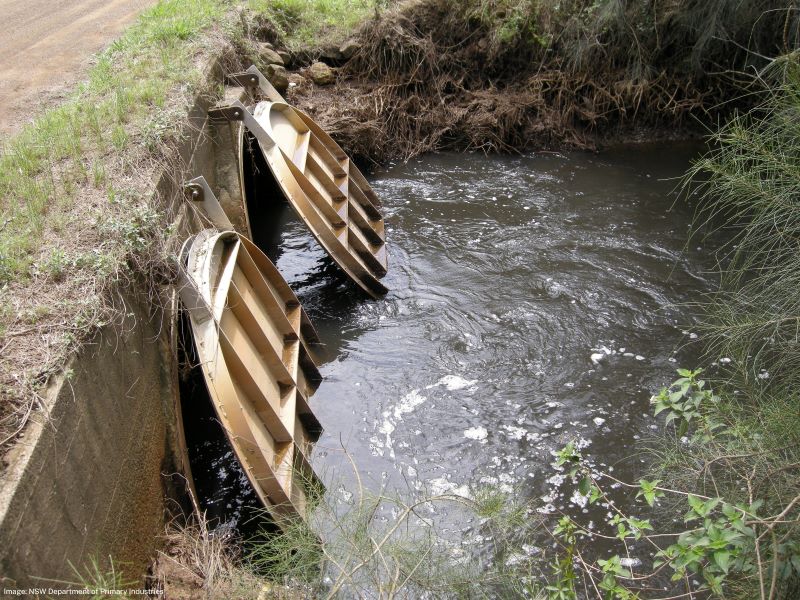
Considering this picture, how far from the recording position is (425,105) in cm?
1041

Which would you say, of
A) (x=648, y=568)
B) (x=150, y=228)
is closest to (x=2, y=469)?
(x=150, y=228)

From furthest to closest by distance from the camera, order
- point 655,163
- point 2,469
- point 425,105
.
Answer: point 425,105 → point 655,163 → point 2,469

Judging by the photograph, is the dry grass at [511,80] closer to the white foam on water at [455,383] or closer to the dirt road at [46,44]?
the dirt road at [46,44]

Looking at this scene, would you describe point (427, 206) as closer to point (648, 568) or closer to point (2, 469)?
point (648, 568)

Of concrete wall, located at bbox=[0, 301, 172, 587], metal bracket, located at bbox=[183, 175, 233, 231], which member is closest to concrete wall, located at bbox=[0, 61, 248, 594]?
concrete wall, located at bbox=[0, 301, 172, 587]

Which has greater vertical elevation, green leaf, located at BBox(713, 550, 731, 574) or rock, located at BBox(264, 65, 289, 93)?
rock, located at BBox(264, 65, 289, 93)

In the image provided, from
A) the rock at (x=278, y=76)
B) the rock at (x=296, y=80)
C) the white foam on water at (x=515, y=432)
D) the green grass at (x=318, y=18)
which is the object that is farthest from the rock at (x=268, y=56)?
the white foam on water at (x=515, y=432)

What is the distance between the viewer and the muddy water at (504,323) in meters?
5.31

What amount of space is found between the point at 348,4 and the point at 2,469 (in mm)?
9688

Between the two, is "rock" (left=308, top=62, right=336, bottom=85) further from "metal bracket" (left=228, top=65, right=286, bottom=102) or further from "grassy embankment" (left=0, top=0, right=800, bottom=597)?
"metal bracket" (left=228, top=65, right=286, bottom=102)

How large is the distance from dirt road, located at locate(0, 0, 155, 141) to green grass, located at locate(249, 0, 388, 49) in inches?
80.9

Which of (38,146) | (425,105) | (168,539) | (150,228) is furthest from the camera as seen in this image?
(425,105)

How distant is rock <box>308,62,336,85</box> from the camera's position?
10.3 metres

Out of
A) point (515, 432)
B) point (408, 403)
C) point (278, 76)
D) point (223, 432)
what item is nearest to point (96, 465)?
point (223, 432)
